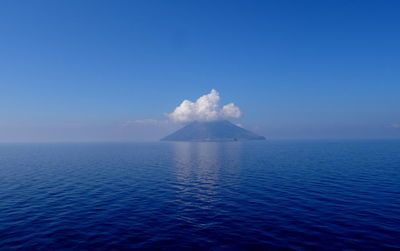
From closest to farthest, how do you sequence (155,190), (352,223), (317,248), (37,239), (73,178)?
(317,248)
(37,239)
(352,223)
(155,190)
(73,178)

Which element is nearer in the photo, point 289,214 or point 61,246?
point 61,246

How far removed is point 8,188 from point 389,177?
10579 cm

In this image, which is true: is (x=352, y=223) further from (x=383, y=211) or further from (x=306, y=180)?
(x=306, y=180)

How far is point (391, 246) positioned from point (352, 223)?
6426 millimetres

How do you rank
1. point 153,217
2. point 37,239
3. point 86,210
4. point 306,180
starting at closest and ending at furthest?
1. point 37,239
2. point 153,217
3. point 86,210
4. point 306,180

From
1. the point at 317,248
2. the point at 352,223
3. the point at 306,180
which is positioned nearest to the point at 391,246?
the point at 352,223

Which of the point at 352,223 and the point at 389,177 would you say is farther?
the point at 389,177

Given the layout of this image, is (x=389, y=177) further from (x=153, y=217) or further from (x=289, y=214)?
(x=153, y=217)

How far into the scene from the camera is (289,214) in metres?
35.4

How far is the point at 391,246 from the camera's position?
989 inches

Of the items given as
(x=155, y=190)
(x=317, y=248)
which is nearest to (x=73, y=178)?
(x=155, y=190)

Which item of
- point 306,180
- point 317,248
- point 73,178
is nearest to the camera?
point 317,248

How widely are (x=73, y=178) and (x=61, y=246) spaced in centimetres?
4894

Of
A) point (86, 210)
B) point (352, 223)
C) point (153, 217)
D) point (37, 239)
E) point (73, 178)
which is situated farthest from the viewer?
point (73, 178)
